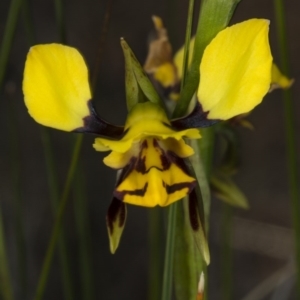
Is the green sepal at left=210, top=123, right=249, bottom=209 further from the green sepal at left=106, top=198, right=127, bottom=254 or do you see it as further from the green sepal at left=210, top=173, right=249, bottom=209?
the green sepal at left=106, top=198, right=127, bottom=254

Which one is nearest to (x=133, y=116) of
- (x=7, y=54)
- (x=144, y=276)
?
(x=7, y=54)

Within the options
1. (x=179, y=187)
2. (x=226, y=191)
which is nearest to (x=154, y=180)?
(x=179, y=187)

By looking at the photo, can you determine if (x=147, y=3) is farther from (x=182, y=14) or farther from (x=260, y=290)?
(x=260, y=290)

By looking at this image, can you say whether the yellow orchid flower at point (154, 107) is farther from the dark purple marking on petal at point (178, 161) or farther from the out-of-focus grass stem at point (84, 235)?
the out-of-focus grass stem at point (84, 235)

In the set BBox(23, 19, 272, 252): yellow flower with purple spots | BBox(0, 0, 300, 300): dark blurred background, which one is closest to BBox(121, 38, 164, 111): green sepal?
BBox(23, 19, 272, 252): yellow flower with purple spots

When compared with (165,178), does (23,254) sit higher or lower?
lower
